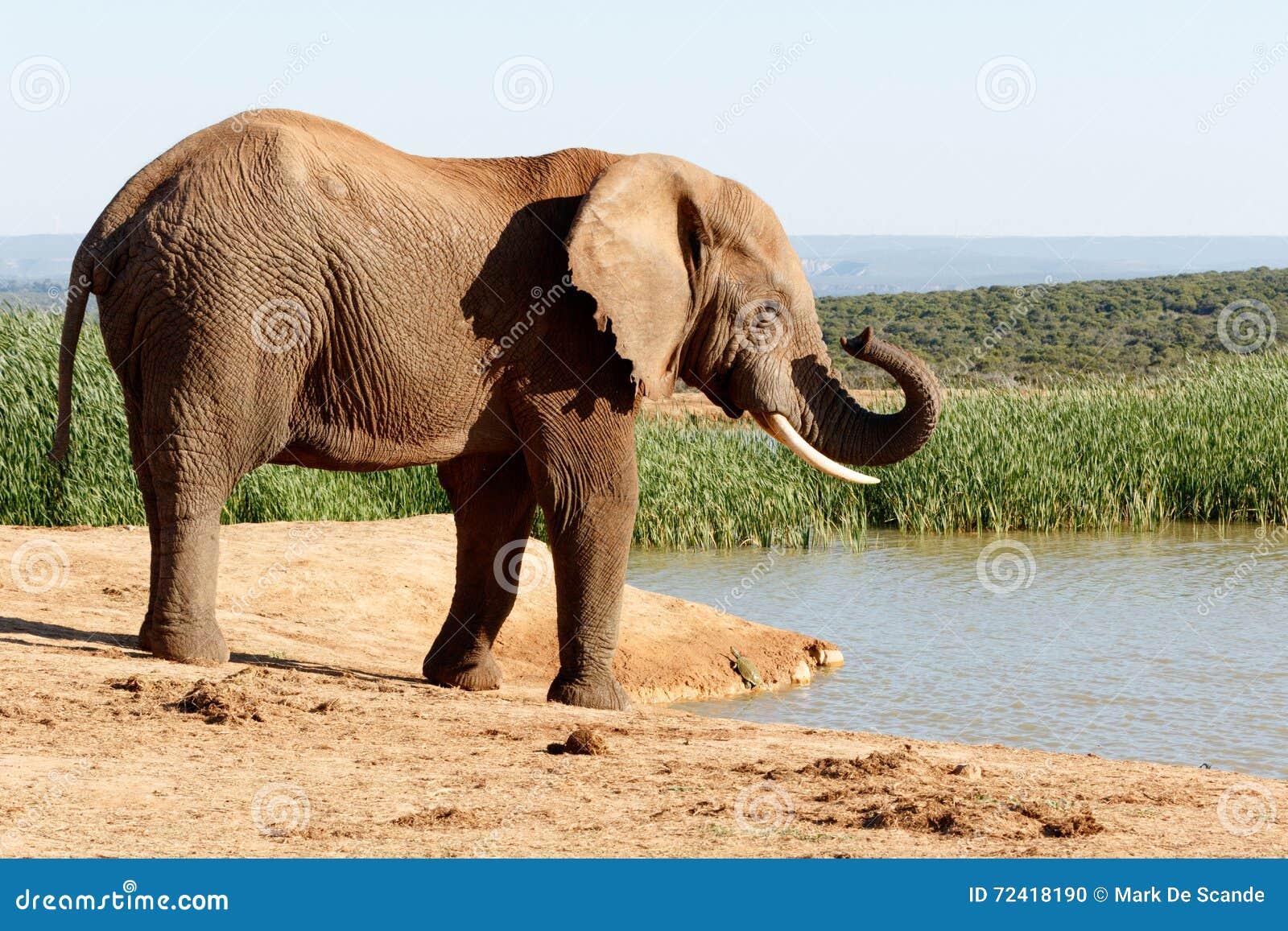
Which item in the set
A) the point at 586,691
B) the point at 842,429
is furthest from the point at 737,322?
the point at 586,691

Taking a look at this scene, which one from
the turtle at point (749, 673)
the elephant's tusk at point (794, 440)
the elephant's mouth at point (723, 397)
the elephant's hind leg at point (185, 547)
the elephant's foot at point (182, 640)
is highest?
the elephant's mouth at point (723, 397)

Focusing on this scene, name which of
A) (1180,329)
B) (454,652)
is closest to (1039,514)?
(454,652)

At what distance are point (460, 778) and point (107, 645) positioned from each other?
3.21 metres

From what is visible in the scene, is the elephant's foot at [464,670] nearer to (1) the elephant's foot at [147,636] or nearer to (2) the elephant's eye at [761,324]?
(1) the elephant's foot at [147,636]

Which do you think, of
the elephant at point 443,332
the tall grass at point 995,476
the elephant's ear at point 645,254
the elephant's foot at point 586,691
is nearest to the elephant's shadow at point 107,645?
the elephant at point 443,332

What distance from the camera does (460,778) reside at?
6.09 metres

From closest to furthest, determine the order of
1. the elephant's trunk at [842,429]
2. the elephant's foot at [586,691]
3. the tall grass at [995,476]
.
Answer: the elephant's foot at [586,691] → the elephant's trunk at [842,429] → the tall grass at [995,476]

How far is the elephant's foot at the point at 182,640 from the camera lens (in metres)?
7.86

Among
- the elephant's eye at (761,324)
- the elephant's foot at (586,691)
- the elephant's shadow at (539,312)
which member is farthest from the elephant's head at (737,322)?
the elephant's foot at (586,691)

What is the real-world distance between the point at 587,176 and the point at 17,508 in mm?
8320

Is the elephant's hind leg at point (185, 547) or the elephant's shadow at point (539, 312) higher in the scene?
the elephant's shadow at point (539, 312)

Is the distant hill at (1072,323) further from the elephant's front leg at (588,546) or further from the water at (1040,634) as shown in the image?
the elephant's front leg at (588,546)

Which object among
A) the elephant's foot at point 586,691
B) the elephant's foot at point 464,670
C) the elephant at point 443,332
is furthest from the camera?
the elephant's foot at point 464,670

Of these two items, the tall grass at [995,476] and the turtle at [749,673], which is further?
the tall grass at [995,476]
